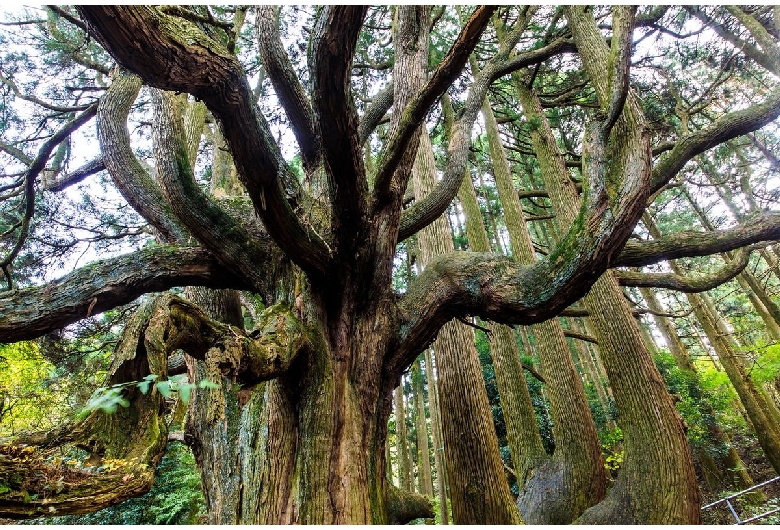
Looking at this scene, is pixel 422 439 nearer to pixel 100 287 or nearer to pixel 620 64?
pixel 100 287

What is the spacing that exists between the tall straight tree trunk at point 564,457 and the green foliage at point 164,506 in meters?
5.15

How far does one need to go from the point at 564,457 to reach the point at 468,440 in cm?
208

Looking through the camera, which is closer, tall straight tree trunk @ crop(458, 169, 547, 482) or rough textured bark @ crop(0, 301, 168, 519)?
rough textured bark @ crop(0, 301, 168, 519)

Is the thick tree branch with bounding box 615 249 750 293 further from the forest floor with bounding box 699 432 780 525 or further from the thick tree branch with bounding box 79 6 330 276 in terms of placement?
the forest floor with bounding box 699 432 780 525

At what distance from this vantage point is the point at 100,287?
2613mm

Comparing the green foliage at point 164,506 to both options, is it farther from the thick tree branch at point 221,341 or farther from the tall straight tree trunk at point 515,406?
the thick tree branch at point 221,341

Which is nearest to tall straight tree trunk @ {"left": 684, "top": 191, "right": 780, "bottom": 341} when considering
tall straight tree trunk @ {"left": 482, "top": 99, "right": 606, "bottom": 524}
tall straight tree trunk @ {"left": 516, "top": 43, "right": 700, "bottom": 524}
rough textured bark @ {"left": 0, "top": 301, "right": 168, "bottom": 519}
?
tall straight tree trunk @ {"left": 482, "top": 99, "right": 606, "bottom": 524}

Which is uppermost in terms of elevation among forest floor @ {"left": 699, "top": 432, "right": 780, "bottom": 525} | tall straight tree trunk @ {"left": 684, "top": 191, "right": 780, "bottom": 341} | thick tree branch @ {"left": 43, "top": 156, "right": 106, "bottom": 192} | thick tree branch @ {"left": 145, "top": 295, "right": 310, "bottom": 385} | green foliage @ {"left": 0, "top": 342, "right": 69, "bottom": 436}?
tall straight tree trunk @ {"left": 684, "top": 191, "right": 780, "bottom": 341}

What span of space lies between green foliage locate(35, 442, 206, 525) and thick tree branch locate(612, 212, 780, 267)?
716 cm

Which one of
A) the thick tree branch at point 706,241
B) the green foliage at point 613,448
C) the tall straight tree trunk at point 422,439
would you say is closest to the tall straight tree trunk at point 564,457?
the thick tree branch at point 706,241

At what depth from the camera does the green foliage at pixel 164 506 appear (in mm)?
6742

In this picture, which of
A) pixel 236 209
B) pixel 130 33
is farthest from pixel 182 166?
pixel 130 33

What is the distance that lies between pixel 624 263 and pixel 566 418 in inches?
100

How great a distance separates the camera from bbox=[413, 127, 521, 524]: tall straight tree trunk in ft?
11.6
